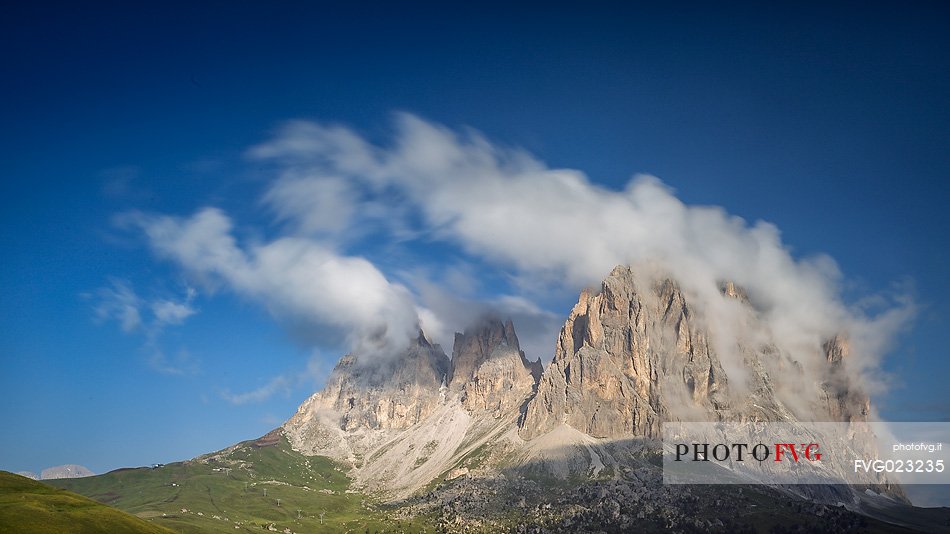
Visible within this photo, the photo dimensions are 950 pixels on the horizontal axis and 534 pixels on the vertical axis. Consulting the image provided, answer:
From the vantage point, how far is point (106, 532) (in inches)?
7825

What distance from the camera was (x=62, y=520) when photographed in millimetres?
192750

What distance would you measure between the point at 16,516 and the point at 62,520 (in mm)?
12898

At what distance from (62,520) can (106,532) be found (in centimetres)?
1224

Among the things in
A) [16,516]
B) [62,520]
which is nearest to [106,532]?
[62,520]

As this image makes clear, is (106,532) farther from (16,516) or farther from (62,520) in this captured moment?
(16,516)

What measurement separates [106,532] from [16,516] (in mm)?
24551

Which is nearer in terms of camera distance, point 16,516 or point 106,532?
point 16,516

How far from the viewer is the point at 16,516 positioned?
18238cm
